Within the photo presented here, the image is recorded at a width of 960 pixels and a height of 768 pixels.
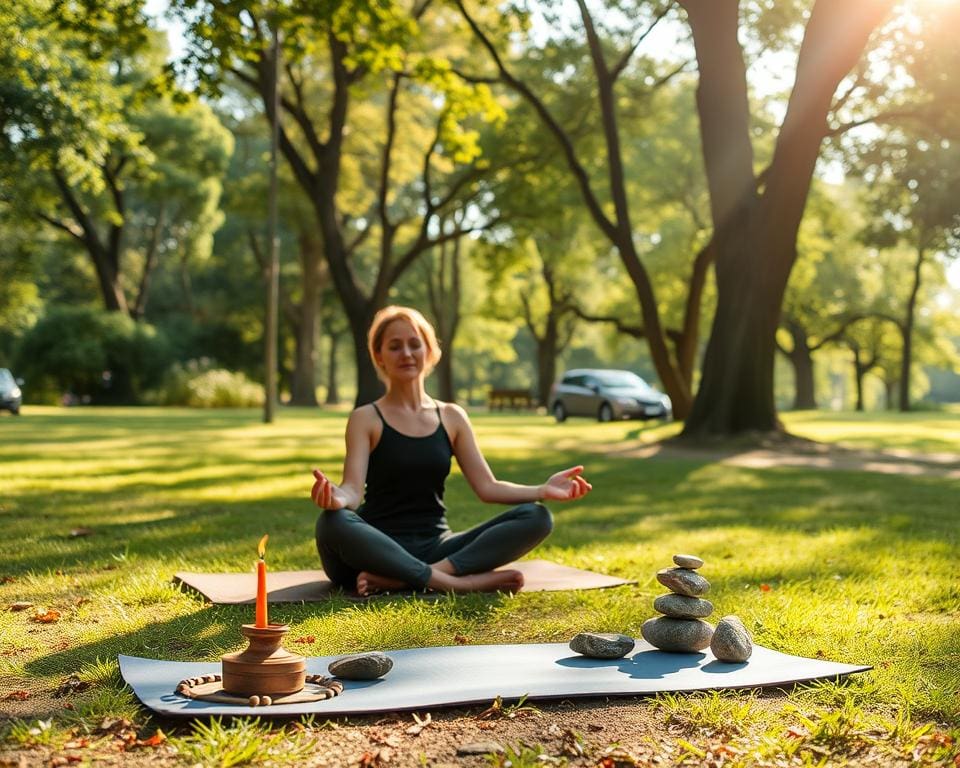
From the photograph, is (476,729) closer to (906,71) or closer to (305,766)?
(305,766)

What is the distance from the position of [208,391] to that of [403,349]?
117ft

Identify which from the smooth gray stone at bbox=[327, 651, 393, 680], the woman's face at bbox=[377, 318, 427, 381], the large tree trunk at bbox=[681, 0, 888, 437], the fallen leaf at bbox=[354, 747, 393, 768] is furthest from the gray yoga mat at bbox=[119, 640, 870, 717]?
the large tree trunk at bbox=[681, 0, 888, 437]

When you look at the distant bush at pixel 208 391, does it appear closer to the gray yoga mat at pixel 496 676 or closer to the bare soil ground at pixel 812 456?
the bare soil ground at pixel 812 456

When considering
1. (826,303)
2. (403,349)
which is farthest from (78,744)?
(826,303)

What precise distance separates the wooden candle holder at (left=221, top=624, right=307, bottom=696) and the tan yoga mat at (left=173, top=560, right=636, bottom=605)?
189 centimetres

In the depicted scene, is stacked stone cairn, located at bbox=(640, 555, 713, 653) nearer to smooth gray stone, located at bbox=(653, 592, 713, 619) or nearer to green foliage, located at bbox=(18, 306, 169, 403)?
smooth gray stone, located at bbox=(653, 592, 713, 619)

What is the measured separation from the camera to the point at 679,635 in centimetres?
477

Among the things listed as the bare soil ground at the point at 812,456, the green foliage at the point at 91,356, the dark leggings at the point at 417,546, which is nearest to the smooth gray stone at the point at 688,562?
the dark leggings at the point at 417,546

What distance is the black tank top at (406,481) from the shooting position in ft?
20.5

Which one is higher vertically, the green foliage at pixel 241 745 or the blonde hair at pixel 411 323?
the blonde hair at pixel 411 323

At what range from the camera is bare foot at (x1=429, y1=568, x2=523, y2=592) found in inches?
241

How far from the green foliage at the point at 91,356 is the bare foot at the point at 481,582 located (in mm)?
38053

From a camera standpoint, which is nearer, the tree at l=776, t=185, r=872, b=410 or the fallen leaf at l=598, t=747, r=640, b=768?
the fallen leaf at l=598, t=747, r=640, b=768

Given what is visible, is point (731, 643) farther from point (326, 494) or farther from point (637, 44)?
point (637, 44)
